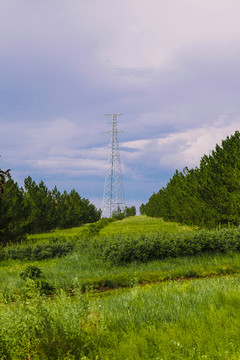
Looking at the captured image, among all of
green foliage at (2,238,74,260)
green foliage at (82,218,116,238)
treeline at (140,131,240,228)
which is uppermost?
treeline at (140,131,240,228)

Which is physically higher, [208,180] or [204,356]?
[208,180]

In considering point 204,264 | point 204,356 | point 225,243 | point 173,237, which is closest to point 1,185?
point 204,356

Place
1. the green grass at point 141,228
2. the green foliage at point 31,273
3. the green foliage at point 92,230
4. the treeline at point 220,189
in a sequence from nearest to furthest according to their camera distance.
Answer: the green foliage at point 31,273, the treeline at point 220,189, the green grass at point 141,228, the green foliage at point 92,230

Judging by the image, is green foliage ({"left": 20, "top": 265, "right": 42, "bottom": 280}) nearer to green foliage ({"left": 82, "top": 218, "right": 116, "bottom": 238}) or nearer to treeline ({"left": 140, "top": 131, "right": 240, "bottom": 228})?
treeline ({"left": 140, "top": 131, "right": 240, "bottom": 228})

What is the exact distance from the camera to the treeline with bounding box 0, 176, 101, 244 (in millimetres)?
27319

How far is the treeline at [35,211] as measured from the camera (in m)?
27.3

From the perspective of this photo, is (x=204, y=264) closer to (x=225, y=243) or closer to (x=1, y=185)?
(x=225, y=243)

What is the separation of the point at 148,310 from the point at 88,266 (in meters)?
8.80

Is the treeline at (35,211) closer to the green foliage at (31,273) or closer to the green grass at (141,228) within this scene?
the green grass at (141,228)

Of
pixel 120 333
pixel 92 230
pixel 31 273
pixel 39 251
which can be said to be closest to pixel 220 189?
pixel 39 251

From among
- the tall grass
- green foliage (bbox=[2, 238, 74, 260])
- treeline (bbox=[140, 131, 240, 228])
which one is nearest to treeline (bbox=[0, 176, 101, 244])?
green foliage (bbox=[2, 238, 74, 260])

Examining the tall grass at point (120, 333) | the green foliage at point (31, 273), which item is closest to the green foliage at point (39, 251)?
the green foliage at point (31, 273)

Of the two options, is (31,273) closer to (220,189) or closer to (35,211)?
(220,189)

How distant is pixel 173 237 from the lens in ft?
48.3
